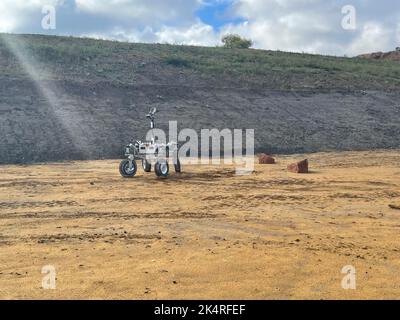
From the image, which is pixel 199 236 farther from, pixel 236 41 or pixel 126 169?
pixel 236 41

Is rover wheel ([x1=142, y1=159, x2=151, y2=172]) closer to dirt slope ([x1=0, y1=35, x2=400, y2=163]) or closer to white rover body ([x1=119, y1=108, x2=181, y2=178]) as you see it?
white rover body ([x1=119, y1=108, x2=181, y2=178])

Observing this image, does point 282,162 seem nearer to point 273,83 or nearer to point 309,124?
point 309,124

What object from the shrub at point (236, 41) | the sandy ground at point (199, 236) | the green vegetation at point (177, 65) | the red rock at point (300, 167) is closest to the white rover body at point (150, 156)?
the sandy ground at point (199, 236)

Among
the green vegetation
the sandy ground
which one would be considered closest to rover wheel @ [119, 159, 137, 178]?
the sandy ground

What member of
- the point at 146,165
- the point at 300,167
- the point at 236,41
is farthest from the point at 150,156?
the point at 236,41

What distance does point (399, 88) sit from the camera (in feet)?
97.5

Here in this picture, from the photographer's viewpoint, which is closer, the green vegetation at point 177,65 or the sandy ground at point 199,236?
the sandy ground at point 199,236

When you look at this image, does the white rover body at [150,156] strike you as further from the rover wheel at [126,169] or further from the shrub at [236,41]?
the shrub at [236,41]

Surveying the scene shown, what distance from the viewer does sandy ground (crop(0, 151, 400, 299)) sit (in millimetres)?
5000

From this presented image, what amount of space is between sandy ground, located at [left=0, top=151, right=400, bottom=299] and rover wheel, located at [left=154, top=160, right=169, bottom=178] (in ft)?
0.69

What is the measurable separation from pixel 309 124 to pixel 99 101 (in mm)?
8994

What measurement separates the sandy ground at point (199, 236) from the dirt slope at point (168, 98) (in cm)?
594

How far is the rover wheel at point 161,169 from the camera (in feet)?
39.5
